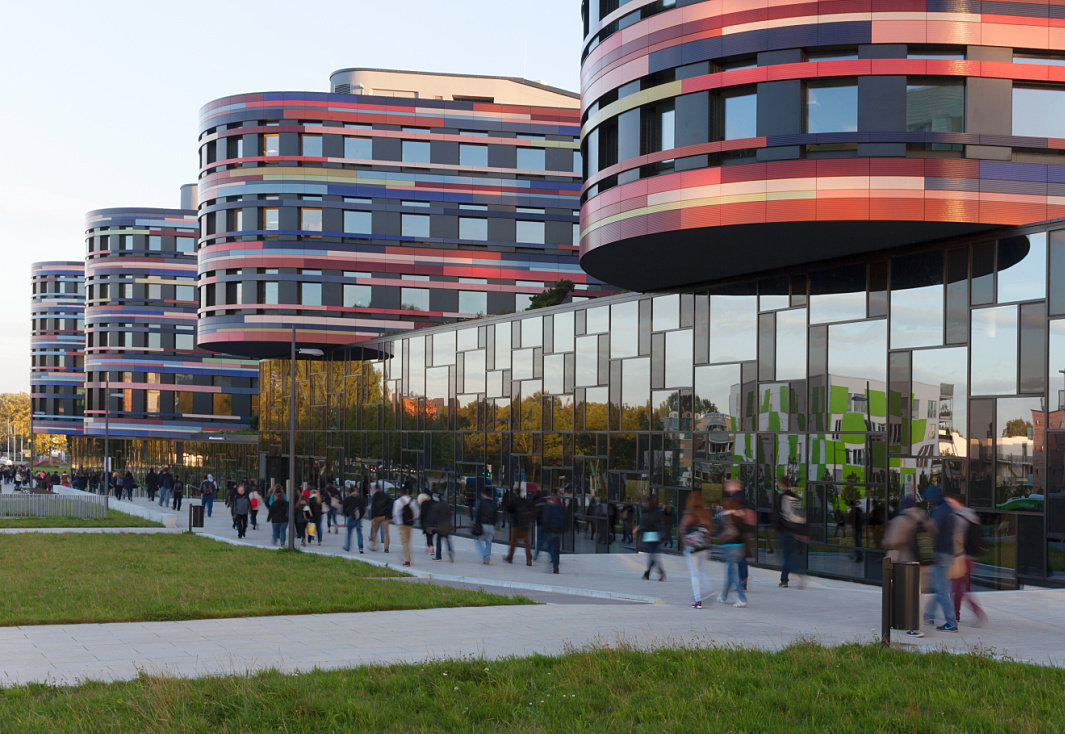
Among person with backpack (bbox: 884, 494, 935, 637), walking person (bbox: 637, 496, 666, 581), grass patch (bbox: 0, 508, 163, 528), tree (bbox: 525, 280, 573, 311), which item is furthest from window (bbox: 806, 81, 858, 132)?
grass patch (bbox: 0, 508, 163, 528)

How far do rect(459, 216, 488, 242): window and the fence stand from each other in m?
21.0

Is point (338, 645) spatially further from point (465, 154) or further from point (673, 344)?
point (465, 154)

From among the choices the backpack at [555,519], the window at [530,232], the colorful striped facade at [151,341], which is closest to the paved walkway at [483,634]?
the backpack at [555,519]

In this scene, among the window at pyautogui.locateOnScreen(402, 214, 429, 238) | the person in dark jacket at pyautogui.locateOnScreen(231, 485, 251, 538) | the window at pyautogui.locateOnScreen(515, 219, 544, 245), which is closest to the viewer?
the person in dark jacket at pyautogui.locateOnScreen(231, 485, 251, 538)

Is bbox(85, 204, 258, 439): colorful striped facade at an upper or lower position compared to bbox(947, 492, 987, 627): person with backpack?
upper

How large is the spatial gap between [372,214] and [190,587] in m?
34.8

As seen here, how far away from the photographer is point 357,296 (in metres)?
50.1

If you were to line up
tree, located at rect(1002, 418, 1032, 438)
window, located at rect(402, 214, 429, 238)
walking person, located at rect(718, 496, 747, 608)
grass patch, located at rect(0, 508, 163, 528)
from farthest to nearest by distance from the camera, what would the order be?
1. window, located at rect(402, 214, 429, 238)
2. grass patch, located at rect(0, 508, 163, 528)
3. tree, located at rect(1002, 418, 1032, 438)
4. walking person, located at rect(718, 496, 747, 608)

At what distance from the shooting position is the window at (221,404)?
9062cm

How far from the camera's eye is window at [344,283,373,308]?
49969 mm

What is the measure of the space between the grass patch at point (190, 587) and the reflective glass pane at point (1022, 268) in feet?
36.8

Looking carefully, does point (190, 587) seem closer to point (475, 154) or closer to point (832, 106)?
point (832, 106)

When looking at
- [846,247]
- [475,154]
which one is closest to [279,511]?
[846,247]

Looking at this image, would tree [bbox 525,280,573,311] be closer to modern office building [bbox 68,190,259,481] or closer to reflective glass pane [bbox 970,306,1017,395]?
reflective glass pane [bbox 970,306,1017,395]
